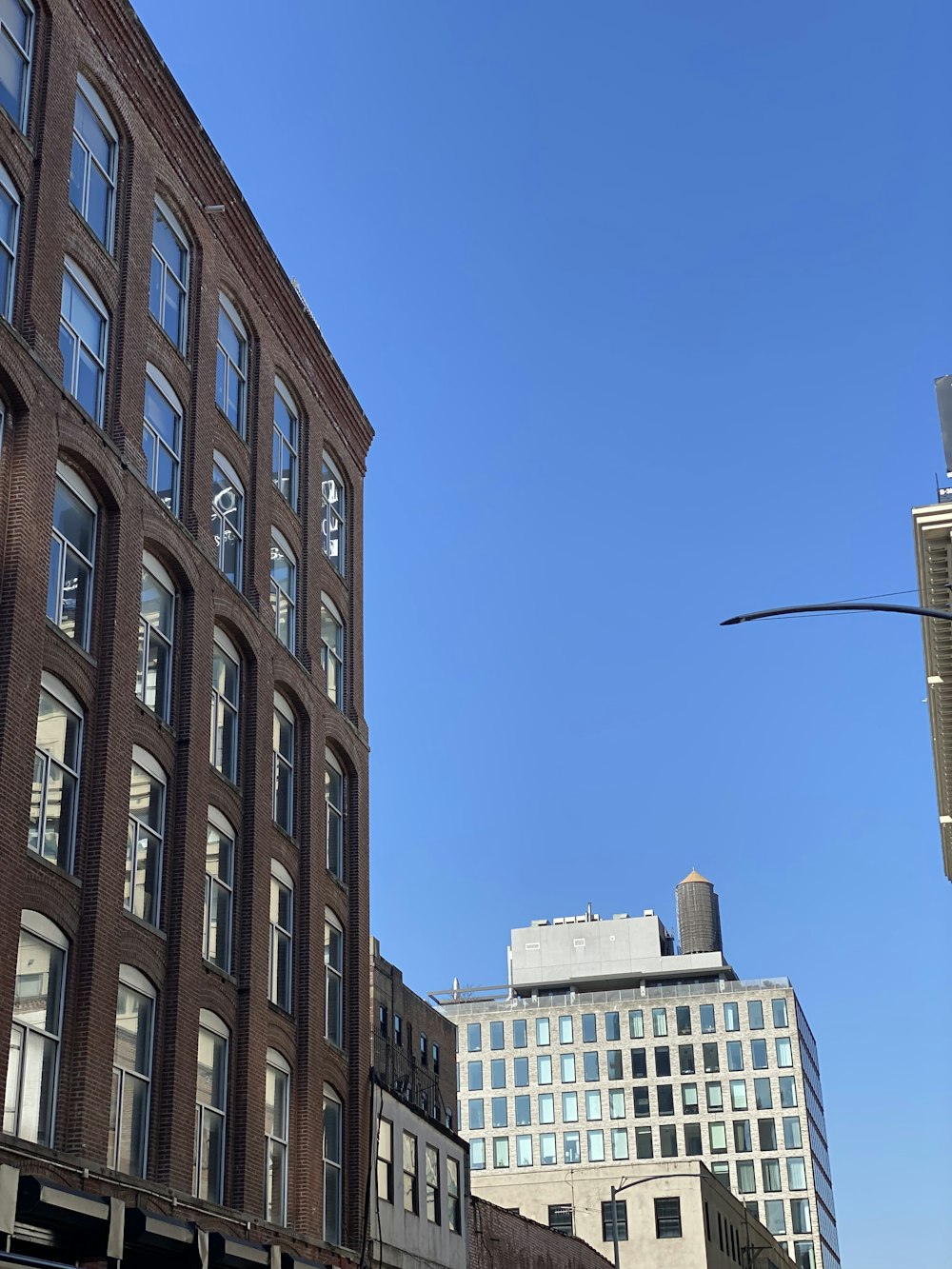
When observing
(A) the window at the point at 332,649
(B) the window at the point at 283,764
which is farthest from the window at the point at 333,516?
(B) the window at the point at 283,764

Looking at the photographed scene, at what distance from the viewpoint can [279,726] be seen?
129 feet

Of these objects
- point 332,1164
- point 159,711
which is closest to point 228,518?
point 159,711

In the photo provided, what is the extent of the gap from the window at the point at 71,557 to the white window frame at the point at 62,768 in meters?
1.09

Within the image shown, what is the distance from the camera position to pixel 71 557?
29438mm

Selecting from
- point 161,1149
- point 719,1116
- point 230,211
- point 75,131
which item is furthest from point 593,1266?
point 719,1116

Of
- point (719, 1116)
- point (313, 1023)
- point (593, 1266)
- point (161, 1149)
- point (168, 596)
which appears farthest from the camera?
point (719, 1116)

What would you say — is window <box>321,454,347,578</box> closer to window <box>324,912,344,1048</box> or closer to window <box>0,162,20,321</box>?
window <box>324,912,344,1048</box>

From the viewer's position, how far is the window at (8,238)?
93.0 ft

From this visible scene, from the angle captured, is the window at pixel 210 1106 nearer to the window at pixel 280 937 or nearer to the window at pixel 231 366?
the window at pixel 280 937

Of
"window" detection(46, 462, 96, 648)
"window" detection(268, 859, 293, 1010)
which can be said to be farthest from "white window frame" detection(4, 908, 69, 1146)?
"window" detection(268, 859, 293, 1010)

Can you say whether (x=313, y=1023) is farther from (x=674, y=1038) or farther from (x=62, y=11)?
(x=674, y=1038)

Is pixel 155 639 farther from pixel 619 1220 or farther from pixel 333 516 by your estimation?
pixel 619 1220

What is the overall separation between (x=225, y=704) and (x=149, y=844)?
18.2 feet

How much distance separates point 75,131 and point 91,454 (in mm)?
7276
